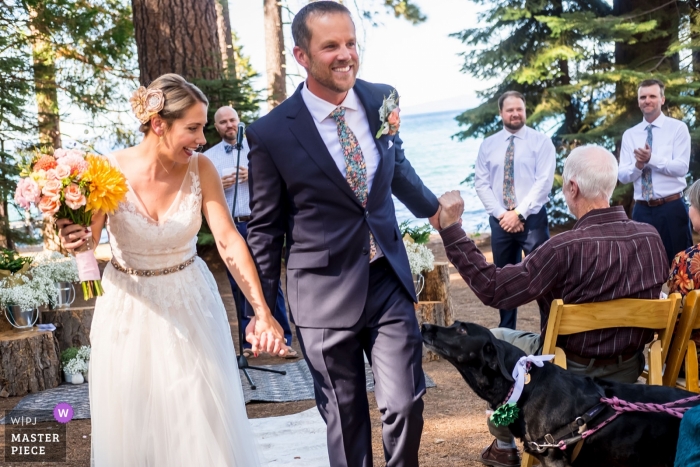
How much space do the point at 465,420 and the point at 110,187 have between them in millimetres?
3173

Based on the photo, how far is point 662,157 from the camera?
7.75 meters

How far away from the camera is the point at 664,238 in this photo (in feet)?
25.1

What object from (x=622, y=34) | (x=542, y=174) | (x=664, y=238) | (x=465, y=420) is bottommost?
(x=465, y=420)

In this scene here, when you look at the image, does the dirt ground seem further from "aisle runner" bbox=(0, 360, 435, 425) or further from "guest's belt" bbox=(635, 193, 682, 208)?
"guest's belt" bbox=(635, 193, 682, 208)

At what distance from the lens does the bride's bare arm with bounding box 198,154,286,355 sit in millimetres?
3277

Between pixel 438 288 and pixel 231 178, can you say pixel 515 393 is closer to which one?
pixel 438 288

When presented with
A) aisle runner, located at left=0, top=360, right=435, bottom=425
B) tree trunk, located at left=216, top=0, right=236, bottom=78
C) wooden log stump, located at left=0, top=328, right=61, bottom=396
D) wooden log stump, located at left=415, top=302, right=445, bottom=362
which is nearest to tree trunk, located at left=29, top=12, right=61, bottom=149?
tree trunk, located at left=216, top=0, right=236, bottom=78

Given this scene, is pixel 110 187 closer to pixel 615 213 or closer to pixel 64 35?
pixel 615 213

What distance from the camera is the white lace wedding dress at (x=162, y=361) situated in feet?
11.7

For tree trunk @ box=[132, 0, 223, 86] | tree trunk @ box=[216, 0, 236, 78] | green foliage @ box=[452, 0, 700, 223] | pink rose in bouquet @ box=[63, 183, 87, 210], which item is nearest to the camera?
pink rose in bouquet @ box=[63, 183, 87, 210]

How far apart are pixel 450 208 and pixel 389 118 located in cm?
48

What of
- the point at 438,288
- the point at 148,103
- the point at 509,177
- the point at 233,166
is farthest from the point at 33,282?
the point at 509,177

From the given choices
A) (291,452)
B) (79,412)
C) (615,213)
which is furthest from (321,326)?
(79,412)

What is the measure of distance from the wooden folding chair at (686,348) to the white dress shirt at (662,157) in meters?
4.02
